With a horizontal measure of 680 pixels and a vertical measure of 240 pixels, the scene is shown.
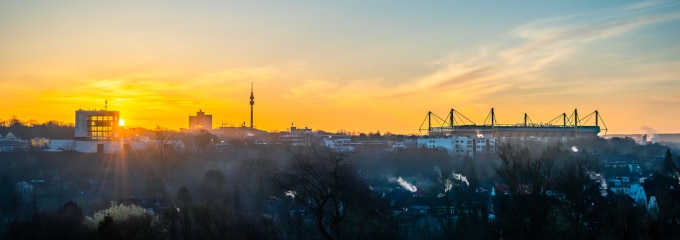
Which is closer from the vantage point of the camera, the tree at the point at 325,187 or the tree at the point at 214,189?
the tree at the point at 325,187

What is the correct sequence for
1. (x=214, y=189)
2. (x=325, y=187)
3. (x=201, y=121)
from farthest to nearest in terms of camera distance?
1. (x=201, y=121)
2. (x=214, y=189)
3. (x=325, y=187)

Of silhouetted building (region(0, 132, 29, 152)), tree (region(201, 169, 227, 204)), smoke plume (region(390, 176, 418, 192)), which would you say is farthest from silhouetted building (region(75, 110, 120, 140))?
tree (region(201, 169, 227, 204))

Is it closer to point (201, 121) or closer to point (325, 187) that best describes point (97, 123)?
point (201, 121)

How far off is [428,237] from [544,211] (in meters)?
3.65

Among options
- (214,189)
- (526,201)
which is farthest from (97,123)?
(526,201)

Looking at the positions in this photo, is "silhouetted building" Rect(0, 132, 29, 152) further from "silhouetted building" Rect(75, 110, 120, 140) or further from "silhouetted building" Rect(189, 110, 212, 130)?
"silhouetted building" Rect(189, 110, 212, 130)

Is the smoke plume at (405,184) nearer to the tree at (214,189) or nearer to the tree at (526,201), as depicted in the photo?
the tree at (214,189)

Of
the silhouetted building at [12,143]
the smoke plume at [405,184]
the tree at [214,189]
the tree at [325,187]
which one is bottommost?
the smoke plume at [405,184]

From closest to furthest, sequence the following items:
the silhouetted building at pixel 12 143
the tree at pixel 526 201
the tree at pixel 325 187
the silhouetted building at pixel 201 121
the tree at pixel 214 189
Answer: the tree at pixel 325 187 < the tree at pixel 526 201 < the tree at pixel 214 189 < the silhouetted building at pixel 12 143 < the silhouetted building at pixel 201 121

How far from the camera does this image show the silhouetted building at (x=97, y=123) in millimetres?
61094

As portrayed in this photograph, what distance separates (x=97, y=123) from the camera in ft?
201

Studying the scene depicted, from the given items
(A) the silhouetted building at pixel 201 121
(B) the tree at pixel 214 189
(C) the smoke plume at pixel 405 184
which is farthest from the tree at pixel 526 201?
(A) the silhouetted building at pixel 201 121

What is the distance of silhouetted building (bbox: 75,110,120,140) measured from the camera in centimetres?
6109

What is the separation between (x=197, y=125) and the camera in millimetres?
90875
